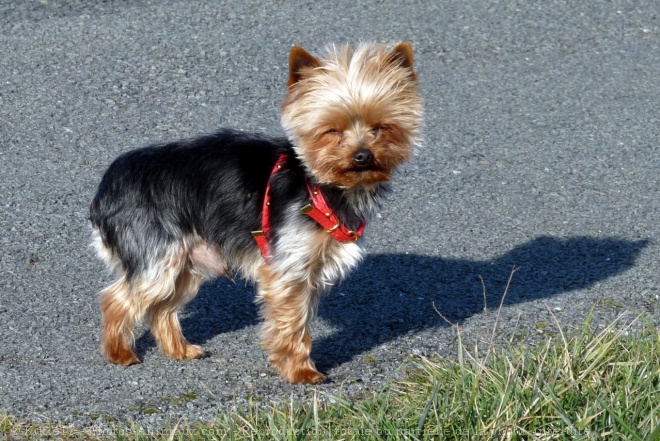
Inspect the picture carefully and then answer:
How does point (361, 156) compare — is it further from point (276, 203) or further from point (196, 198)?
point (196, 198)

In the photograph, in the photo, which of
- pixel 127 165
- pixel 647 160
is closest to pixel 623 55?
pixel 647 160

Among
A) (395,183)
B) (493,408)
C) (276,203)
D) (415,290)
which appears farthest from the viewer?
(395,183)

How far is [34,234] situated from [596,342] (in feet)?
12.0

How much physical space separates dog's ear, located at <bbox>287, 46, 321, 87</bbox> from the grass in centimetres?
149

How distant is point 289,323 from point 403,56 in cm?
143

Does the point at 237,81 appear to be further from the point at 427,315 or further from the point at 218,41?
the point at 427,315

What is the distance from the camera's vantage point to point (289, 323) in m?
4.93

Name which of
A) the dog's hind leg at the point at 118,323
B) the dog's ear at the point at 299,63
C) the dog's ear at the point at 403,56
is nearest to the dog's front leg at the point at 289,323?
the dog's hind leg at the point at 118,323

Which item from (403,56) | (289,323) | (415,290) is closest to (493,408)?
(289,323)

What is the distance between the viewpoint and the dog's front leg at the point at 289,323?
4.91 meters

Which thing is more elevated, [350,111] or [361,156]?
[350,111]

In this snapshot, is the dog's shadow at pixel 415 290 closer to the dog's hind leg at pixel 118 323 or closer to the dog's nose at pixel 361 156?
the dog's hind leg at pixel 118 323

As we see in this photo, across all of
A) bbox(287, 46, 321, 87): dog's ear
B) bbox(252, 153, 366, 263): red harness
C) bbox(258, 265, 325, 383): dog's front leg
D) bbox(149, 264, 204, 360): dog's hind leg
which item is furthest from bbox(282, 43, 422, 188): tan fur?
bbox(149, 264, 204, 360): dog's hind leg

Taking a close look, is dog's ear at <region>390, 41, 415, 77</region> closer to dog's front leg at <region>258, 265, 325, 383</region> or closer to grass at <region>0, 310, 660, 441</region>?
dog's front leg at <region>258, 265, 325, 383</region>
